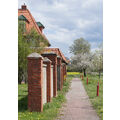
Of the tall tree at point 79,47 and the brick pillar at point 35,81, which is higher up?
the tall tree at point 79,47

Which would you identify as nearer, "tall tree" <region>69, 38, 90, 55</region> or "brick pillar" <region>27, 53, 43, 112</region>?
"brick pillar" <region>27, 53, 43, 112</region>

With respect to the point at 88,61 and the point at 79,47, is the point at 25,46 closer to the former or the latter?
the point at 88,61

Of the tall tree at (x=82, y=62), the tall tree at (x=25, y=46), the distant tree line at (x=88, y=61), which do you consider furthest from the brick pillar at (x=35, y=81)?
the tall tree at (x=82, y=62)

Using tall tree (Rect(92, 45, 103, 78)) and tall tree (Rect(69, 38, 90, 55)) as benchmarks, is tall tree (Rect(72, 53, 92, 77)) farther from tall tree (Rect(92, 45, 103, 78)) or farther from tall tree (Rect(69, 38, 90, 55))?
tall tree (Rect(69, 38, 90, 55))

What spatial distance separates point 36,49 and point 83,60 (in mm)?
26215

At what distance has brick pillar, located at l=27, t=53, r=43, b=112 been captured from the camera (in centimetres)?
664

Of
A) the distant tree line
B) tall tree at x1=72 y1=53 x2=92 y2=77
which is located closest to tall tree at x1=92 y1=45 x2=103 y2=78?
the distant tree line

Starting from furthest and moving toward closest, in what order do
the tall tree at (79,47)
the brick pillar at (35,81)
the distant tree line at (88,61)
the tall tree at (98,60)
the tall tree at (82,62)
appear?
the tall tree at (79,47), the tall tree at (82,62), the distant tree line at (88,61), the tall tree at (98,60), the brick pillar at (35,81)

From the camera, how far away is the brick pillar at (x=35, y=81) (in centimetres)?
664

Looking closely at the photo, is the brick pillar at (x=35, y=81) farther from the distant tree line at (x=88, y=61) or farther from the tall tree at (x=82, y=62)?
the tall tree at (x=82, y=62)

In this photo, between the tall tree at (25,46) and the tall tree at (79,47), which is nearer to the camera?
the tall tree at (25,46)

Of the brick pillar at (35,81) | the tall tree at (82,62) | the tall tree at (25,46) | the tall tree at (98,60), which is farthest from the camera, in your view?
the tall tree at (82,62)
